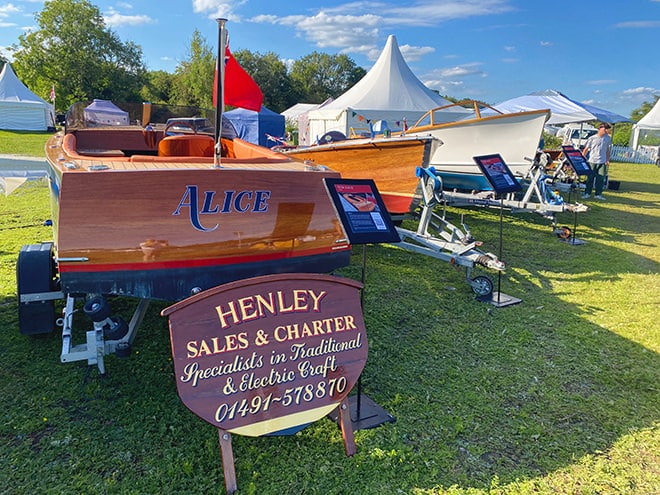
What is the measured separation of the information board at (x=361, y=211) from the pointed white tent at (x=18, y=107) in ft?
109

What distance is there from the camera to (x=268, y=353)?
2.18m

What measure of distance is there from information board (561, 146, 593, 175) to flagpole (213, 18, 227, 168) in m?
7.82

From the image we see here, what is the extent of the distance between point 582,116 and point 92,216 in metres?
15.3

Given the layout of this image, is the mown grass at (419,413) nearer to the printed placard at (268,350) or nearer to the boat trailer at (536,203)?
the printed placard at (268,350)

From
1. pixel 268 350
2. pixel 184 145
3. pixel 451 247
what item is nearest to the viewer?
pixel 268 350

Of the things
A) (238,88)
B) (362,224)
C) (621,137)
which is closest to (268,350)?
(362,224)

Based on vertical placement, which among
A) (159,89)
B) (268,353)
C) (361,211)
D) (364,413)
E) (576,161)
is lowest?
(364,413)

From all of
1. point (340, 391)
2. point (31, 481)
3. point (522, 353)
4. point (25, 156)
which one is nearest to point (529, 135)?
point (522, 353)

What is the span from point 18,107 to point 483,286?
113 ft

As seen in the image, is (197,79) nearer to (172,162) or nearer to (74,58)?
(74,58)

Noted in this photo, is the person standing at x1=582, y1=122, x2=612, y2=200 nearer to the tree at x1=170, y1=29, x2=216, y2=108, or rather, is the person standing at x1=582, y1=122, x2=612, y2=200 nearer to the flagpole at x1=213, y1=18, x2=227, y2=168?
the flagpole at x1=213, y1=18, x2=227, y2=168

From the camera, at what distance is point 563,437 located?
2.55 m

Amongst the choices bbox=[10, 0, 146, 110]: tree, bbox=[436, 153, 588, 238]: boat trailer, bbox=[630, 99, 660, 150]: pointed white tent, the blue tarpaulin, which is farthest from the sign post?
bbox=[10, 0, 146, 110]: tree

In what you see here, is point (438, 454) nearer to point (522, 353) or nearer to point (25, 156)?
point (522, 353)
